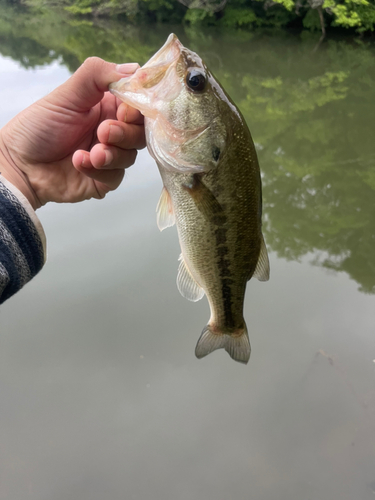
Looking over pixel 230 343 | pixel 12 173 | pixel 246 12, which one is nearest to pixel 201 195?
pixel 230 343

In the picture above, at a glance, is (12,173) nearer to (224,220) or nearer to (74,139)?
(74,139)

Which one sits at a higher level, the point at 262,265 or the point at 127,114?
the point at 127,114

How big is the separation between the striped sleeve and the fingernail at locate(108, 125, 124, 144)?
459mm

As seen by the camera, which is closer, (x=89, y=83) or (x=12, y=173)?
(x=89, y=83)

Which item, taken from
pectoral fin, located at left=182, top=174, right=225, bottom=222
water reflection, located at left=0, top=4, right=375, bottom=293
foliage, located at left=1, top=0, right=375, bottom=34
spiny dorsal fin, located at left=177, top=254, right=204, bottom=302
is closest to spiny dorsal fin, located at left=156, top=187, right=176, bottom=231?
pectoral fin, located at left=182, top=174, right=225, bottom=222

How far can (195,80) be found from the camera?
49.6 inches

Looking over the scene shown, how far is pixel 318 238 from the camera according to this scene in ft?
17.1

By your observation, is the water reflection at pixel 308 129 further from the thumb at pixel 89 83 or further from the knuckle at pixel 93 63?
the knuckle at pixel 93 63

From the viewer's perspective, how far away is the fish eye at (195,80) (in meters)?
1.25

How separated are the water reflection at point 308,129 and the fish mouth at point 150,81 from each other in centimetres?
381

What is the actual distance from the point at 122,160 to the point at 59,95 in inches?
17.2

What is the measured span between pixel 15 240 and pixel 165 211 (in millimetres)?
645

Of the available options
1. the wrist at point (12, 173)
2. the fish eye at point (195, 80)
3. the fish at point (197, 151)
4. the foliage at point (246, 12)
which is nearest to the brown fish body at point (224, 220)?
the fish at point (197, 151)

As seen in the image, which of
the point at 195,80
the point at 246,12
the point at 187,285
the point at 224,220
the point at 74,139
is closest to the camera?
the point at 195,80
